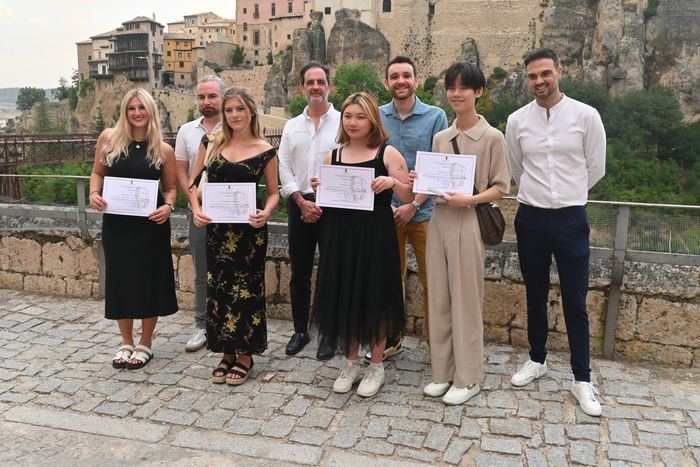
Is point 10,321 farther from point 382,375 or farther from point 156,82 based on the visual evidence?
point 156,82

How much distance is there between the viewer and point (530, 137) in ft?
11.9

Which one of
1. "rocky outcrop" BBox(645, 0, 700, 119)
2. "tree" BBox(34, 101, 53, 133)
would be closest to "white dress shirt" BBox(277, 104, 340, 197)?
"rocky outcrop" BBox(645, 0, 700, 119)

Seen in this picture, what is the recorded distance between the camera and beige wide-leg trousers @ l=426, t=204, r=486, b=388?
3.56 metres

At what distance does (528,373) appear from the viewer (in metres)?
3.88

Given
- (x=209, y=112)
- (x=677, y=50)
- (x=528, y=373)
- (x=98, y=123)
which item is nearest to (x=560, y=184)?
(x=528, y=373)

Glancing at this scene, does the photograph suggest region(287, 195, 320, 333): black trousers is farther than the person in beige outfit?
Yes

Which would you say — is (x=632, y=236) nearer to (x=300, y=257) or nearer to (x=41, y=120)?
(x=300, y=257)

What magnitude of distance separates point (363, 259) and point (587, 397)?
63.1 inches

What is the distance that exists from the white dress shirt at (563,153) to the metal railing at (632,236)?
41cm

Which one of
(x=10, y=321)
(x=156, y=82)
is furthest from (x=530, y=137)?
(x=156, y=82)

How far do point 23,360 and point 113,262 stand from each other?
3.45 feet

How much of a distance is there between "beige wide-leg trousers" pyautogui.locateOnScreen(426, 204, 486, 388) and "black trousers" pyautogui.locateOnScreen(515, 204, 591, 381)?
364 mm

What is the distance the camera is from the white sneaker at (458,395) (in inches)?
141

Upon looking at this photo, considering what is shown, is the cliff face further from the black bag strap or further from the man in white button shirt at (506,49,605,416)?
the black bag strap
